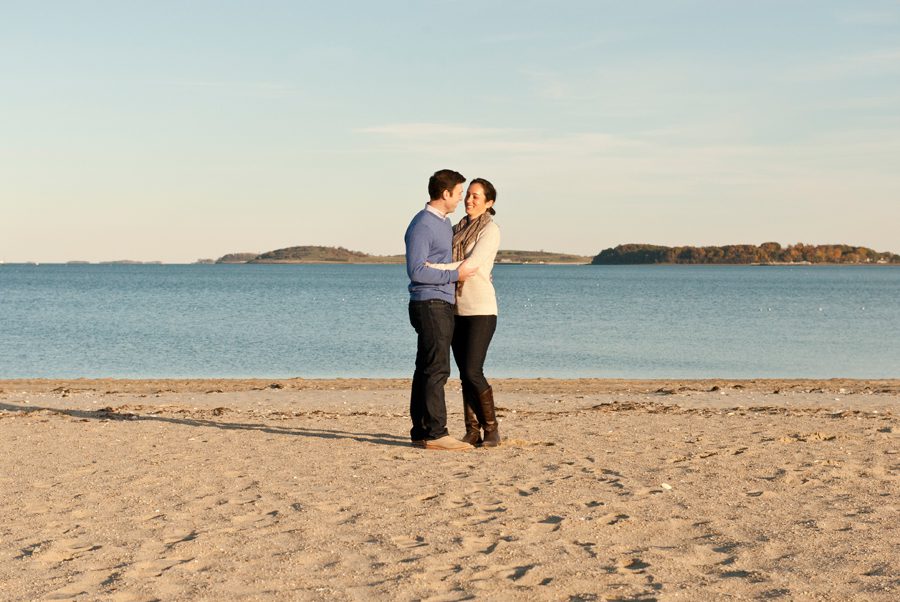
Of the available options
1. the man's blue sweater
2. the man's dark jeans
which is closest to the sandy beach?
the man's dark jeans

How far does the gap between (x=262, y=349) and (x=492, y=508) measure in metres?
26.4

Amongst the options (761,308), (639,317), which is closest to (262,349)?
(639,317)

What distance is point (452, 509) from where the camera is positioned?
6203 mm

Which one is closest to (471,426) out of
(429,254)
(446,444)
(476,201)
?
(446,444)

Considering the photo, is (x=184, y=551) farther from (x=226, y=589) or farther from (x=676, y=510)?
(x=676, y=510)

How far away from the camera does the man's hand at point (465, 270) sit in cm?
798

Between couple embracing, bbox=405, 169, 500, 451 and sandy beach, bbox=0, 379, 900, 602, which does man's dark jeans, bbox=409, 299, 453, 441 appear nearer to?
couple embracing, bbox=405, 169, 500, 451

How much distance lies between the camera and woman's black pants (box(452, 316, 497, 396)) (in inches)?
328

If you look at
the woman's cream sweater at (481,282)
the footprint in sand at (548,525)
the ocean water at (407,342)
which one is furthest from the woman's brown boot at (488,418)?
the ocean water at (407,342)

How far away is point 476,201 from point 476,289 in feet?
2.41

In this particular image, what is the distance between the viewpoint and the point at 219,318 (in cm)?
4906

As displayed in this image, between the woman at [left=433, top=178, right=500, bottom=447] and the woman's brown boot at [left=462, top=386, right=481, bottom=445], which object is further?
the woman's brown boot at [left=462, top=386, right=481, bottom=445]

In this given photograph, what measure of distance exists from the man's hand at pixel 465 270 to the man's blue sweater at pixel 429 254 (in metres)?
0.03

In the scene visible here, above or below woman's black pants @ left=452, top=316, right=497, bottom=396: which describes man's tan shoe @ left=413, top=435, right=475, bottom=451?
below
